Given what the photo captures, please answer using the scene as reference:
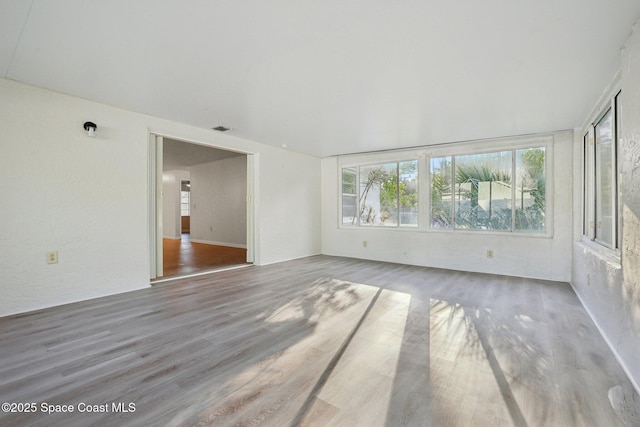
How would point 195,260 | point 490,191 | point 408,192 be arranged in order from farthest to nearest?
point 195,260, point 408,192, point 490,191

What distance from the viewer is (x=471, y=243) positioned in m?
4.97

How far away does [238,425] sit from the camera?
1387 mm

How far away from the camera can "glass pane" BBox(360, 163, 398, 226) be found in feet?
19.5

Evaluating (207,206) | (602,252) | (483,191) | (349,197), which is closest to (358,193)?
(349,197)

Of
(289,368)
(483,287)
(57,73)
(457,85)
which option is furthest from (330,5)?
(483,287)

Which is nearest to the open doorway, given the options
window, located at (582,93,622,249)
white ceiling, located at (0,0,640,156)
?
white ceiling, located at (0,0,640,156)

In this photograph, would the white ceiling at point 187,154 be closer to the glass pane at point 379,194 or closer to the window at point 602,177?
the glass pane at point 379,194

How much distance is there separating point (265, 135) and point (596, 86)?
13.7 feet

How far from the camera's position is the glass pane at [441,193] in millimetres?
5254

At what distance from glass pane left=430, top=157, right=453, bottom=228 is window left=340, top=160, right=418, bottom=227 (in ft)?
1.09

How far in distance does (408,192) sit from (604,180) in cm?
294

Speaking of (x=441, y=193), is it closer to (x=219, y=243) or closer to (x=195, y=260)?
(x=195, y=260)

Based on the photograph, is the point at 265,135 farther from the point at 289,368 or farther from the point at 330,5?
A: the point at 289,368

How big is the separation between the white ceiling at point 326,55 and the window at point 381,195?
202cm
